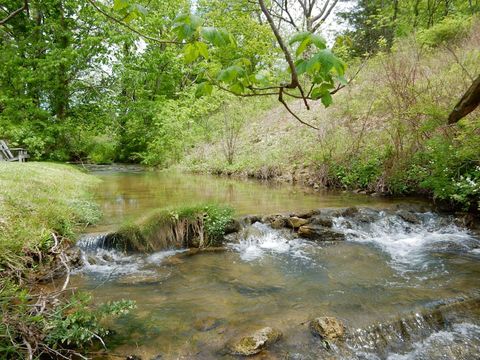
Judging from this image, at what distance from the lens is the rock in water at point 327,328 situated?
3.45m

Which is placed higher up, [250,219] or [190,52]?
[190,52]

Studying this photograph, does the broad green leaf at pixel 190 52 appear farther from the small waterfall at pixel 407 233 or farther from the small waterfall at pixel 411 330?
the small waterfall at pixel 407 233

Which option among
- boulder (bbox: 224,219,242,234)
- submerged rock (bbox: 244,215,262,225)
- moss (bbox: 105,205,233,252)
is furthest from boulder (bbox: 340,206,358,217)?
moss (bbox: 105,205,233,252)

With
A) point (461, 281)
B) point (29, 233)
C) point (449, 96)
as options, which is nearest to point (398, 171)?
point (449, 96)

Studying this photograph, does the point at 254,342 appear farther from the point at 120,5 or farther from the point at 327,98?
the point at 120,5

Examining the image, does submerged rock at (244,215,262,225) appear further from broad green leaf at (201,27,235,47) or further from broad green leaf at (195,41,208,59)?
broad green leaf at (201,27,235,47)

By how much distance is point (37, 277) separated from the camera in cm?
430

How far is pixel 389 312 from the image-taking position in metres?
3.90

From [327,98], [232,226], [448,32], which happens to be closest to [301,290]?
[232,226]

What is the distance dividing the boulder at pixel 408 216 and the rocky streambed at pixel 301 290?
202 millimetres

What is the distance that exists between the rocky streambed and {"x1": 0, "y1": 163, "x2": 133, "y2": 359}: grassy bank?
425 mm

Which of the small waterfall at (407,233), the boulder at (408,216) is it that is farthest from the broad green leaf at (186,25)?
the boulder at (408,216)

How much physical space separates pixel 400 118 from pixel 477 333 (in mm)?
6808

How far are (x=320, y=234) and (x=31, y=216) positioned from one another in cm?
505
